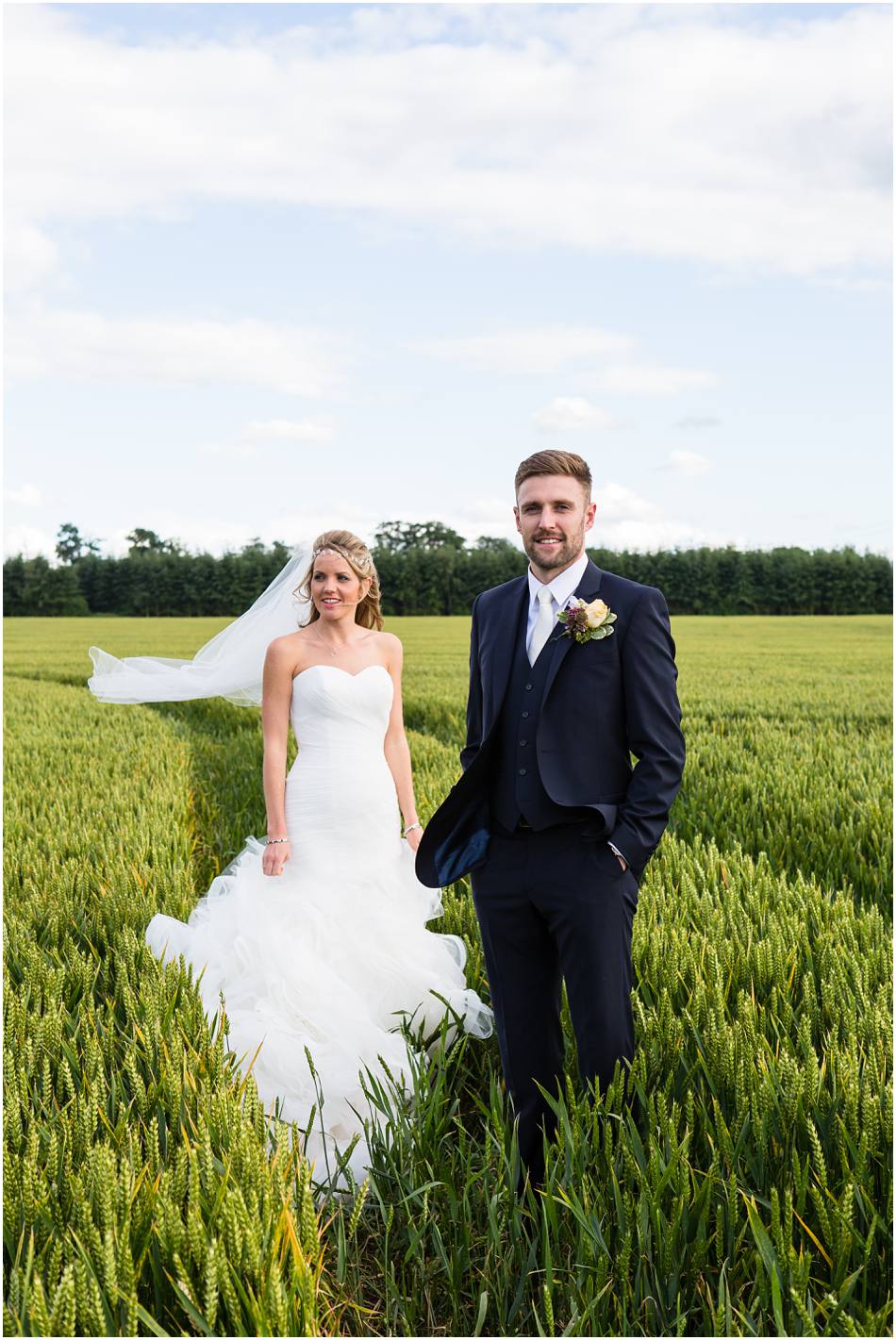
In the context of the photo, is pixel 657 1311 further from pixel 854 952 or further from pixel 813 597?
pixel 813 597

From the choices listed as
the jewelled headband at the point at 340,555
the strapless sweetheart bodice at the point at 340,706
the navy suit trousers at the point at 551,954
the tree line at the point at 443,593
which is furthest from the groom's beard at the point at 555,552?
the tree line at the point at 443,593

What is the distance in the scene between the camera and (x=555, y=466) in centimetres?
294

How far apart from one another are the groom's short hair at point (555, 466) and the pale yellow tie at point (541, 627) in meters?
0.39

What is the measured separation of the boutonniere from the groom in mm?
13

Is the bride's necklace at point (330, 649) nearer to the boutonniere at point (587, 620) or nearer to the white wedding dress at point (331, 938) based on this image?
the white wedding dress at point (331, 938)

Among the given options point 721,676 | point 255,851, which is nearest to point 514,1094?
point 255,851

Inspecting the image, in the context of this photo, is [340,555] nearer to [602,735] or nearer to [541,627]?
[541,627]

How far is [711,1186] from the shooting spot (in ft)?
8.11

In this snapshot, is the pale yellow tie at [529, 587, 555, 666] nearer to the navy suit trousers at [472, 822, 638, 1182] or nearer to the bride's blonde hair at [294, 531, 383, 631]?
the navy suit trousers at [472, 822, 638, 1182]

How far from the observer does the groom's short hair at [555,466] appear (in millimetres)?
2943

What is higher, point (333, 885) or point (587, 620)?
point (587, 620)

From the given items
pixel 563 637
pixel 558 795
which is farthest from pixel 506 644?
pixel 558 795

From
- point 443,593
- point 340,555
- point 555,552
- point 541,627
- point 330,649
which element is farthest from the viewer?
point 443,593

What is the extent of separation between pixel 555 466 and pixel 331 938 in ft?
8.20
